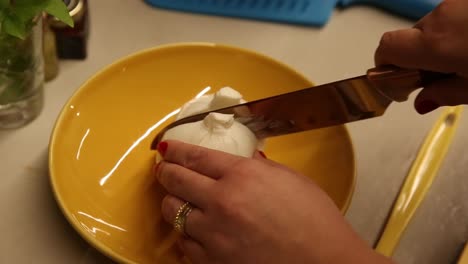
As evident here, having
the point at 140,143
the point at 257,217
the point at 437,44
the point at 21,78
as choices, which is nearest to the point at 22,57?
the point at 21,78

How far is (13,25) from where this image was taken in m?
0.58

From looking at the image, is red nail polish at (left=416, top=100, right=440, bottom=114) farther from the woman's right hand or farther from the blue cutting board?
the blue cutting board

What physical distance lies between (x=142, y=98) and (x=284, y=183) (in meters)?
0.26

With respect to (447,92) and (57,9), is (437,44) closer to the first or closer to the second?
(447,92)

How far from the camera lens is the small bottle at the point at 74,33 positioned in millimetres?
769

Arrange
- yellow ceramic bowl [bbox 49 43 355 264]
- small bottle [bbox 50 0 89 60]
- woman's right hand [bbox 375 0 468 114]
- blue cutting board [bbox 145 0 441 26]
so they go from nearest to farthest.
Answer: woman's right hand [bbox 375 0 468 114] → yellow ceramic bowl [bbox 49 43 355 264] → small bottle [bbox 50 0 89 60] → blue cutting board [bbox 145 0 441 26]

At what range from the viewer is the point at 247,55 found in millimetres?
782

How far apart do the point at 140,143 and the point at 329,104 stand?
8.8 inches

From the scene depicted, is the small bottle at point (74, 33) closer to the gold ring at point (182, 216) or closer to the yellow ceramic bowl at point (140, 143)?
the yellow ceramic bowl at point (140, 143)

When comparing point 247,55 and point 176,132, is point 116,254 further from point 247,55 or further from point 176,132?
point 247,55

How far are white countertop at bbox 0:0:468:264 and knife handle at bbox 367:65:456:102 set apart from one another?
167 mm

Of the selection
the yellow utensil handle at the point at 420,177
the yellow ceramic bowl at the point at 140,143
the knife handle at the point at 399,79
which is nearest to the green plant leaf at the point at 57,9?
the yellow ceramic bowl at the point at 140,143

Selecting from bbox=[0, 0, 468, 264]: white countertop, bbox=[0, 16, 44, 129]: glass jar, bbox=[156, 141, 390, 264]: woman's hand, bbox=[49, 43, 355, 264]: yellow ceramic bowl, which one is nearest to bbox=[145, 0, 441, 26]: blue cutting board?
bbox=[0, 0, 468, 264]: white countertop

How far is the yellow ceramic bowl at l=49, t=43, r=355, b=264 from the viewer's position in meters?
0.64
